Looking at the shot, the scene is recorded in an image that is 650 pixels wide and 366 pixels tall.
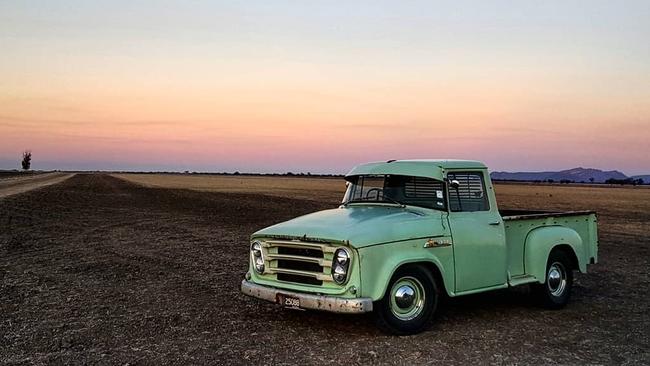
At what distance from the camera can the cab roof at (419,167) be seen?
799cm

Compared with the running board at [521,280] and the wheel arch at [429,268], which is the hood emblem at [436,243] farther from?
the running board at [521,280]

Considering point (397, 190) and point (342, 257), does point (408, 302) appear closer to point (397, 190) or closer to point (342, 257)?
point (342, 257)

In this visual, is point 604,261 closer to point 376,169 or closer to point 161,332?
point 376,169

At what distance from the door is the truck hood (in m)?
0.32

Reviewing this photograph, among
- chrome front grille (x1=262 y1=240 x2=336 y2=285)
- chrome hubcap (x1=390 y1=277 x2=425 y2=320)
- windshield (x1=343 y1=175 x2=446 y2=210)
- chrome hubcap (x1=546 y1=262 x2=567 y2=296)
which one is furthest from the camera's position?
chrome hubcap (x1=546 y1=262 x2=567 y2=296)

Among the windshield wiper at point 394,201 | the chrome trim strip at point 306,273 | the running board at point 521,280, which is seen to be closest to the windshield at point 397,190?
the windshield wiper at point 394,201

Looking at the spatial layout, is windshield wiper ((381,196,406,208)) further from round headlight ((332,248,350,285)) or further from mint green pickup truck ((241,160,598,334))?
round headlight ((332,248,350,285))

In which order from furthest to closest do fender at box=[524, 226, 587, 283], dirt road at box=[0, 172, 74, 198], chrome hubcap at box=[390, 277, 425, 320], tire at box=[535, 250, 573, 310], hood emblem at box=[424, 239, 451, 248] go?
dirt road at box=[0, 172, 74, 198]
tire at box=[535, 250, 573, 310]
fender at box=[524, 226, 587, 283]
hood emblem at box=[424, 239, 451, 248]
chrome hubcap at box=[390, 277, 425, 320]

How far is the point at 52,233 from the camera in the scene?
62.5 ft

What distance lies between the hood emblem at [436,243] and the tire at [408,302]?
277 mm

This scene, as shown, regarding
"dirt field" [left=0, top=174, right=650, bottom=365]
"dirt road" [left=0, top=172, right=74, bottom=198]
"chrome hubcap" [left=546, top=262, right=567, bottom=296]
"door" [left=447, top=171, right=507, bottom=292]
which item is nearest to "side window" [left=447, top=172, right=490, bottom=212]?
"door" [left=447, top=171, right=507, bottom=292]

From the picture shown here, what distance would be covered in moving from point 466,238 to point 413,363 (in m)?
2.07

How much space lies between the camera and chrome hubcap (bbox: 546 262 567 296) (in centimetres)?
894

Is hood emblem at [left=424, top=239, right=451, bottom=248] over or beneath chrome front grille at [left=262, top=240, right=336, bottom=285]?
over
